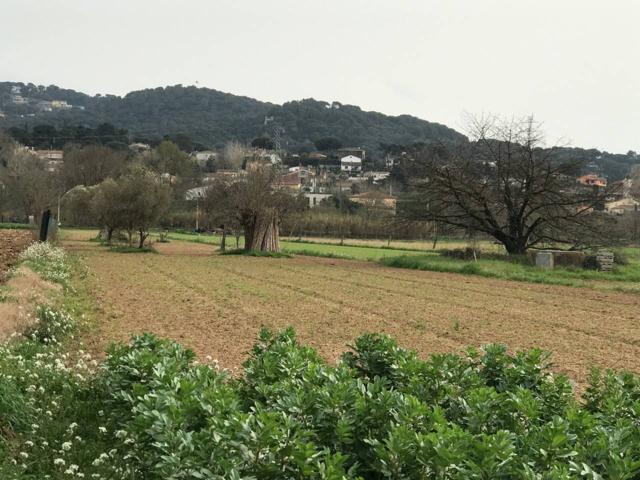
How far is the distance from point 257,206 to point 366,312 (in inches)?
980

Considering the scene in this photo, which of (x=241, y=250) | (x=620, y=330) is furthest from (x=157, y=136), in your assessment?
(x=620, y=330)

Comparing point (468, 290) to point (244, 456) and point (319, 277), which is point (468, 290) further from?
point (244, 456)

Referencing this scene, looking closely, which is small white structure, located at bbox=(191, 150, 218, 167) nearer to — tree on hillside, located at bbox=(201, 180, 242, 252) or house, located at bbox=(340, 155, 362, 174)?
house, located at bbox=(340, 155, 362, 174)

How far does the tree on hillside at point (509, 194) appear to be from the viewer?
→ 3173cm

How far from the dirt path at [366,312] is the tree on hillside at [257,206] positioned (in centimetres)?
1316

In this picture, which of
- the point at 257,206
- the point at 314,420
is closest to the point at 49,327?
the point at 314,420

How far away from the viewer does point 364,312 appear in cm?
1606

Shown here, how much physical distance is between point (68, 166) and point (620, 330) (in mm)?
83279

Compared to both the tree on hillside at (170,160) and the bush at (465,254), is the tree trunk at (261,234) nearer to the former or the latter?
the bush at (465,254)

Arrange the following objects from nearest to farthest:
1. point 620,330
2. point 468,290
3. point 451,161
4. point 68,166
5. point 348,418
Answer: point 348,418 < point 620,330 < point 468,290 < point 451,161 < point 68,166

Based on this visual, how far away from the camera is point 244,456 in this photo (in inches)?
142

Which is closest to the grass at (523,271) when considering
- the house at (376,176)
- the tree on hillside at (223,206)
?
the tree on hillside at (223,206)

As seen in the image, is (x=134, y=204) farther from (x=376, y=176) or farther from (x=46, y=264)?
(x=376, y=176)

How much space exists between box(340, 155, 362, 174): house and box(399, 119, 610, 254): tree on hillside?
111m
